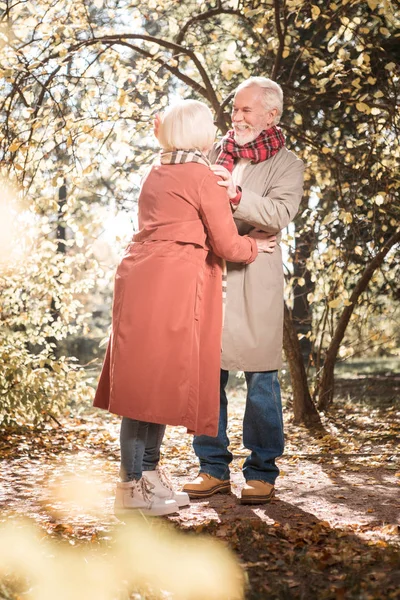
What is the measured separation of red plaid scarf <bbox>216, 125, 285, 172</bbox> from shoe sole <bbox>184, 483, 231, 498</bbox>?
60.3 inches

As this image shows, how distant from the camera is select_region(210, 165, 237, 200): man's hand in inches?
119

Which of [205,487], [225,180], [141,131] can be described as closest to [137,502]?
[205,487]

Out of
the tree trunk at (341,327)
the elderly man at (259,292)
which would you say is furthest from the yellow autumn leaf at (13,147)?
the tree trunk at (341,327)

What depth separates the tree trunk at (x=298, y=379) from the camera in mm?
6309

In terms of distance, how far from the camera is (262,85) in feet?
11.2

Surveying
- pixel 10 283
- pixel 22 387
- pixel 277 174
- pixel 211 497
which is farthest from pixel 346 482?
pixel 10 283

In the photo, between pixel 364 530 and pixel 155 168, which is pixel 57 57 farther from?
pixel 364 530

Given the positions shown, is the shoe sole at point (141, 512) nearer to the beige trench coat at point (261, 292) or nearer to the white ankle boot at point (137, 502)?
the white ankle boot at point (137, 502)

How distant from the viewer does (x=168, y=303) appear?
9.63 ft

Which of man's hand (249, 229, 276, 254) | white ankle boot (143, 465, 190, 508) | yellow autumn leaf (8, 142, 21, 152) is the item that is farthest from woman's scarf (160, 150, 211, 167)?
yellow autumn leaf (8, 142, 21, 152)

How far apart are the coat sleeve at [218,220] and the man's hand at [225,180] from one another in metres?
0.03

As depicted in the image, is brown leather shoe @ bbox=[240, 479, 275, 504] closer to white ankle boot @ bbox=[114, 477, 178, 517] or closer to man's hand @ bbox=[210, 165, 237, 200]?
white ankle boot @ bbox=[114, 477, 178, 517]

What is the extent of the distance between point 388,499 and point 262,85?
206 centimetres

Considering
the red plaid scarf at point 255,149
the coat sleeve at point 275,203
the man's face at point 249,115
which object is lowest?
the coat sleeve at point 275,203
